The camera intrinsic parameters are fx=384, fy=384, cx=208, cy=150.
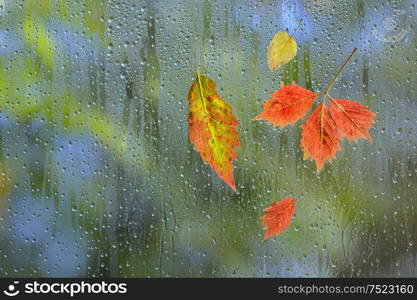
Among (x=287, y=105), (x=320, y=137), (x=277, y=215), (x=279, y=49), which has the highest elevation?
(x=279, y=49)

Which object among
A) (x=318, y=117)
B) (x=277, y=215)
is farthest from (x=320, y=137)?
(x=277, y=215)

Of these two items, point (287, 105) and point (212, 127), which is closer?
point (212, 127)

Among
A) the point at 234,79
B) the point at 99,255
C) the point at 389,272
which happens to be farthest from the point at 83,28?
the point at 389,272

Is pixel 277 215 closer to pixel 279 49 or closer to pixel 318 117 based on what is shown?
pixel 318 117

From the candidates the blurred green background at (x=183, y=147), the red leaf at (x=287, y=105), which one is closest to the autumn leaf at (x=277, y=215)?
the blurred green background at (x=183, y=147)

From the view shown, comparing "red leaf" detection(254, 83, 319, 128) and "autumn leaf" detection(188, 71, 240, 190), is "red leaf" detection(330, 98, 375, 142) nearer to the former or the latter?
"red leaf" detection(254, 83, 319, 128)

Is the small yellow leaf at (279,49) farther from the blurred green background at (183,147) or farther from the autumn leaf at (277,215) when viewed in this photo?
the autumn leaf at (277,215)

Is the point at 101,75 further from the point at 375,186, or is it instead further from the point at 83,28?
the point at 375,186
